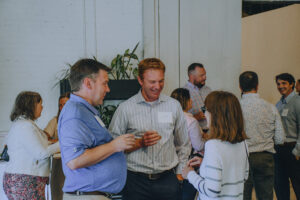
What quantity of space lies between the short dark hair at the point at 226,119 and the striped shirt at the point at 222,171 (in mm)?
48

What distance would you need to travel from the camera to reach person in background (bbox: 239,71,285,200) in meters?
2.80

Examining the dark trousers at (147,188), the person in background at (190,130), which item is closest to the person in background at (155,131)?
the dark trousers at (147,188)

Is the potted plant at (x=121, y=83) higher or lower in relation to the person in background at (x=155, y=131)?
higher

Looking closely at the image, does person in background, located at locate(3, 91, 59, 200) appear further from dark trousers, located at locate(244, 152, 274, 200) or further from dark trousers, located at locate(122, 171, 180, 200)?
dark trousers, located at locate(244, 152, 274, 200)

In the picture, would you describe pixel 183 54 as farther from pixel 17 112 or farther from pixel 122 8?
pixel 17 112

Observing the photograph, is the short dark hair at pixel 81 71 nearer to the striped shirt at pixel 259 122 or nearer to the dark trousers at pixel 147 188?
the dark trousers at pixel 147 188

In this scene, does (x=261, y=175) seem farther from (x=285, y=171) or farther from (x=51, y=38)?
(x=51, y=38)

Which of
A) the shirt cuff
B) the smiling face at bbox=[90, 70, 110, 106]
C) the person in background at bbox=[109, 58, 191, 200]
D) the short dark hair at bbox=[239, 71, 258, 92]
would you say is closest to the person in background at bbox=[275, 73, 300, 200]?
the short dark hair at bbox=[239, 71, 258, 92]

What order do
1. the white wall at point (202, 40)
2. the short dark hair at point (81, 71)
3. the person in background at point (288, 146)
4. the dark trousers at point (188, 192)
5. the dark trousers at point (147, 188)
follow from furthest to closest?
1. the white wall at point (202, 40)
2. the person in background at point (288, 146)
3. the dark trousers at point (188, 192)
4. the dark trousers at point (147, 188)
5. the short dark hair at point (81, 71)

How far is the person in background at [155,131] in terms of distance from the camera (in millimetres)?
2172

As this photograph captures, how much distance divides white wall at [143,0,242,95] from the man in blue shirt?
3077mm

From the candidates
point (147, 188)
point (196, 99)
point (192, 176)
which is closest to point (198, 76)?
point (196, 99)

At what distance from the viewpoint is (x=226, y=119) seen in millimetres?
1752

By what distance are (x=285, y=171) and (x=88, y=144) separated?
2.93 m
